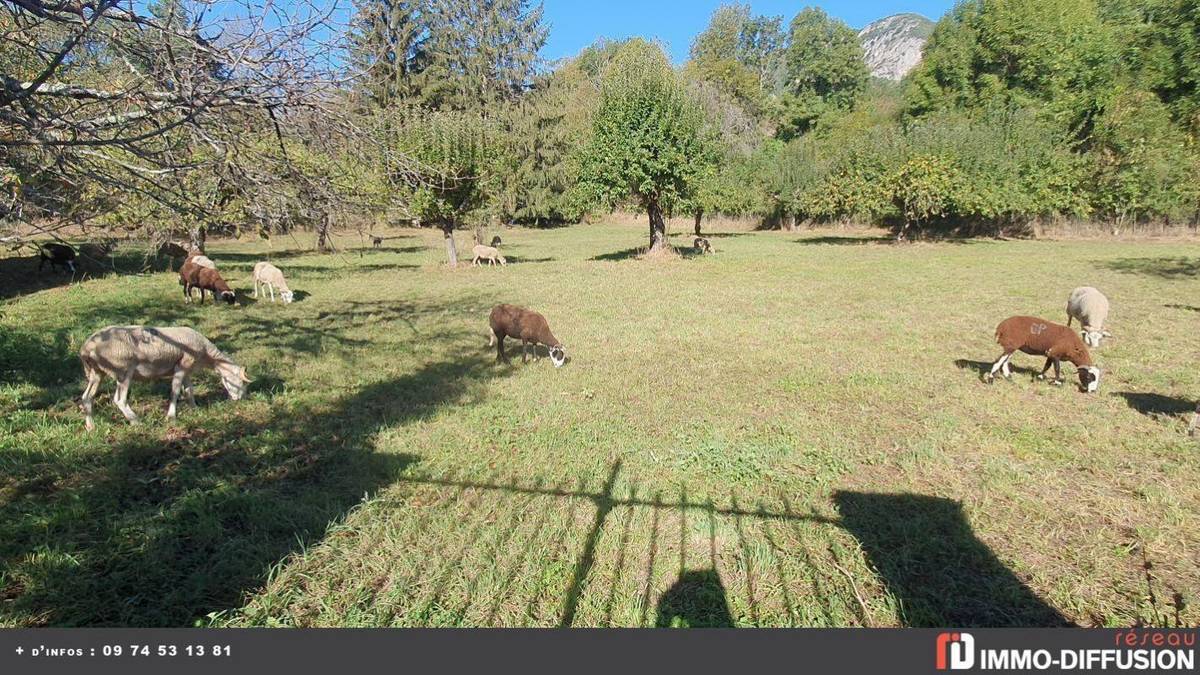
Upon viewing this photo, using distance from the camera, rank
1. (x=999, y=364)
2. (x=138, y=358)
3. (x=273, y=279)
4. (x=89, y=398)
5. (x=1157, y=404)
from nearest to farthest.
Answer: (x=89, y=398) → (x=138, y=358) → (x=1157, y=404) → (x=999, y=364) → (x=273, y=279)

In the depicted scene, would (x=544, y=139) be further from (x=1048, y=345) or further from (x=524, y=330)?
(x=1048, y=345)

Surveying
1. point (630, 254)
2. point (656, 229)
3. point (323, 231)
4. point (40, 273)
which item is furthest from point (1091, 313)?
point (40, 273)

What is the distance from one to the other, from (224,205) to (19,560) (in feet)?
10.2

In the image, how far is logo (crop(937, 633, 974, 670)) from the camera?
3.05 m

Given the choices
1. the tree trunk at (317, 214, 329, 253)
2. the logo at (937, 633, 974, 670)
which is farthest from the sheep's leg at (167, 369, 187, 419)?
the logo at (937, 633, 974, 670)

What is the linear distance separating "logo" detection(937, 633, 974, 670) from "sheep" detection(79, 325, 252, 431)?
8.39 metres

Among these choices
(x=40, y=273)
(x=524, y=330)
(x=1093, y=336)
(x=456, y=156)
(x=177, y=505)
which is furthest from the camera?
(x=456, y=156)

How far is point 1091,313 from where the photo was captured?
10688mm

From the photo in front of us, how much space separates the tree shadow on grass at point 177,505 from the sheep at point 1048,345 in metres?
9.10

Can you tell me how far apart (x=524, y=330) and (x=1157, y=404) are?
9763 millimetres

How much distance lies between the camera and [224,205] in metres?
4.70

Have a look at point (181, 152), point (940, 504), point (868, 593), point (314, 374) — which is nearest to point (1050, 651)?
point (868, 593)

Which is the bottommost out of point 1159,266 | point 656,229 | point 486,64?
point 1159,266

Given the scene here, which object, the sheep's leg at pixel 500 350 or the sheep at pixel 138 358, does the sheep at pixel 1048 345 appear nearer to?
the sheep's leg at pixel 500 350
